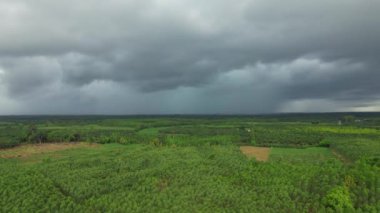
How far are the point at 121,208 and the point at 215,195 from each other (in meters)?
14.1

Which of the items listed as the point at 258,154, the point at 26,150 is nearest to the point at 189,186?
the point at 258,154

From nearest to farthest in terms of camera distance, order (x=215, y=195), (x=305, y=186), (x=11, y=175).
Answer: (x=215, y=195) → (x=305, y=186) → (x=11, y=175)

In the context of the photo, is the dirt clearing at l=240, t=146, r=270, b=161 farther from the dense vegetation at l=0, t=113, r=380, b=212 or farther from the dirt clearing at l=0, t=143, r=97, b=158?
the dirt clearing at l=0, t=143, r=97, b=158

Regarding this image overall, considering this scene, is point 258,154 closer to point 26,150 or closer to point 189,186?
point 189,186

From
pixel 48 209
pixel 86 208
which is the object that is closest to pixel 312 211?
pixel 86 208

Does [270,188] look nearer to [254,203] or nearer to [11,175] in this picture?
[254,203]

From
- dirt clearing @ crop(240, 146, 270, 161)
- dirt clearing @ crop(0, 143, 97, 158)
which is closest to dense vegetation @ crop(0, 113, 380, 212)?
dirt clearing @ crop(240, 146, 270, 161)

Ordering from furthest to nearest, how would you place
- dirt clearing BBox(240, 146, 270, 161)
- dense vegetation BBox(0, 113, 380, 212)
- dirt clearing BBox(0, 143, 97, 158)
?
dirt clearing BBox(0, 143, 97, 158)
dirt clearing BBox(240, 146, 270, 161)
dense vegetation BBox(0, 113, 380, 212)

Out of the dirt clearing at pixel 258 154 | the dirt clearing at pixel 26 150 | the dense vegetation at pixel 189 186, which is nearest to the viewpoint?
the dense vegetation at pixel 189 186

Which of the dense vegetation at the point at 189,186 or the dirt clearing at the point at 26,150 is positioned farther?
the dirt clearing at the point at 26,150

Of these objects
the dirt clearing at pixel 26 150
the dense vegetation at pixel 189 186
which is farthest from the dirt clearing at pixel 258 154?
the dirt clearing at pixel 26 150

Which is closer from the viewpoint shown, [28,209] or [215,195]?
[28,209]

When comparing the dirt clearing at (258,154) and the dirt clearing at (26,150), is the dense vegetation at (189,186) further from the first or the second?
the dirt clearing at (26,150)

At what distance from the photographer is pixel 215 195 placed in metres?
48.2
